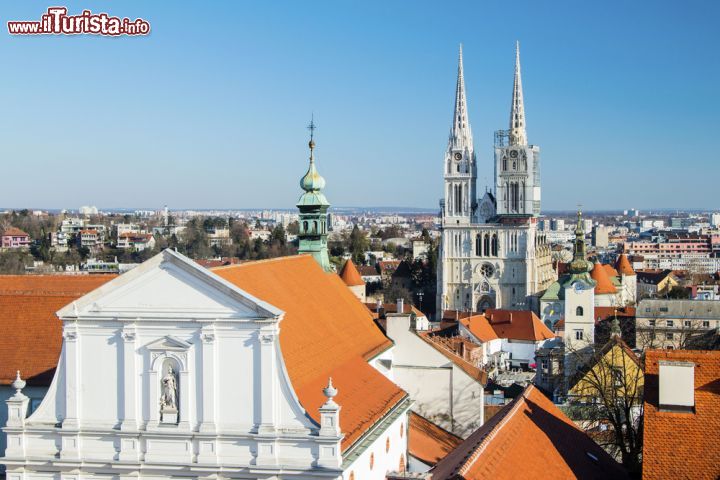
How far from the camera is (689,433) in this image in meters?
17.7

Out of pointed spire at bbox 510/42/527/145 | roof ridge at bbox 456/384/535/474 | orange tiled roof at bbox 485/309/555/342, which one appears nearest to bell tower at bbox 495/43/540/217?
pointed spire at bbox 510/42/527/145

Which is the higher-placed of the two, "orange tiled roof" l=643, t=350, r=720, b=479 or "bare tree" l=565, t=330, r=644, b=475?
"orange tiled roof" l=643, t=350, r=720, b=479

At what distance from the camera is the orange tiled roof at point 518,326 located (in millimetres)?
77250

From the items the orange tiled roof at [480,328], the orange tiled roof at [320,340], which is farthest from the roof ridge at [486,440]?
the orange tiled roof at [480,328]

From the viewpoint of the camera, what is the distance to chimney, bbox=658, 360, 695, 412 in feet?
58.7

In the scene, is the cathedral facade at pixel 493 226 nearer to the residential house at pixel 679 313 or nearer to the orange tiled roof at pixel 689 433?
the residential house at pixel 679 313

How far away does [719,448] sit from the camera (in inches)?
686

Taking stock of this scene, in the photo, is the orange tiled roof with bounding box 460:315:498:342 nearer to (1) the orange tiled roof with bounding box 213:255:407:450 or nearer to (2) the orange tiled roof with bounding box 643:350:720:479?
(1) the orange tiled roof with bounding box 213:255:407:450

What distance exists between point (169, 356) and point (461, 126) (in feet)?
323

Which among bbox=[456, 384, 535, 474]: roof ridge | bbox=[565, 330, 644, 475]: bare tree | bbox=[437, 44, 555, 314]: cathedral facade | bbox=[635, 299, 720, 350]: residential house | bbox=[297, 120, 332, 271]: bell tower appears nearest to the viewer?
bbox=[456, 384, 535, 474]: roof ridge

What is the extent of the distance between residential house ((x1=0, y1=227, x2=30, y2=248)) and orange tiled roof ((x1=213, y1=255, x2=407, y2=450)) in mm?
139377

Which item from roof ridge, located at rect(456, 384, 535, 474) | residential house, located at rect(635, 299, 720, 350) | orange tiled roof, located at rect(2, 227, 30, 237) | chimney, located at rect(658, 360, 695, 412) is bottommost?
residential house, located at rect(635, 299, 720, 350)

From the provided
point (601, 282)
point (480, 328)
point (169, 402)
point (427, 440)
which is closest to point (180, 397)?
point (169, 402)

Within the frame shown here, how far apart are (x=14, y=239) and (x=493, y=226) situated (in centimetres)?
8643
